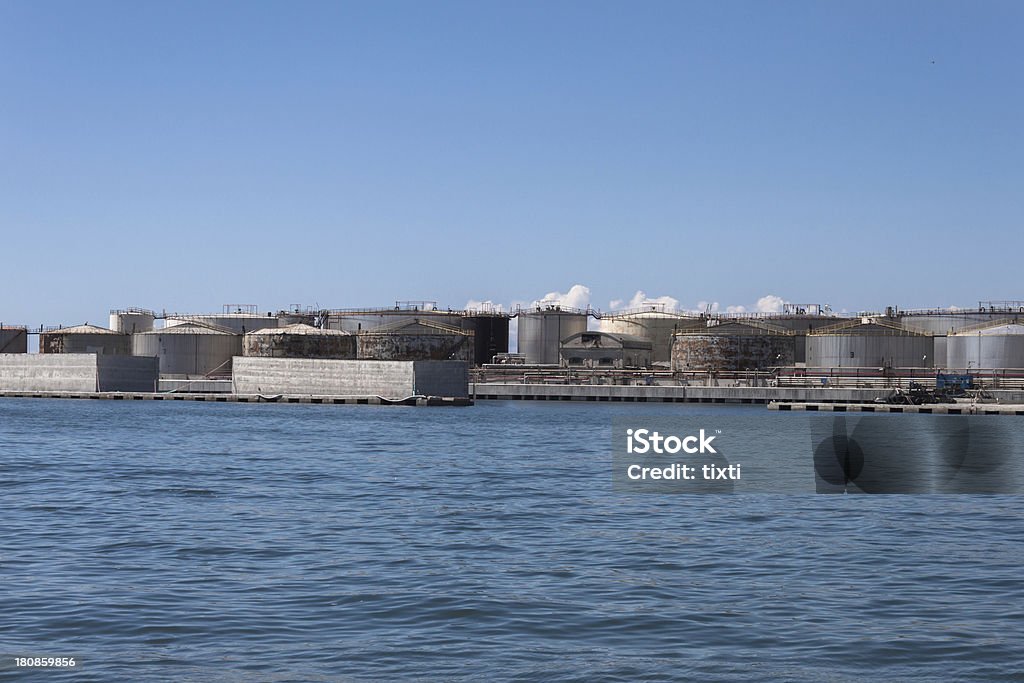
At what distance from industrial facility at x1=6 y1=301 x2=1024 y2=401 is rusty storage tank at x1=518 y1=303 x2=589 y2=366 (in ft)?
0.43

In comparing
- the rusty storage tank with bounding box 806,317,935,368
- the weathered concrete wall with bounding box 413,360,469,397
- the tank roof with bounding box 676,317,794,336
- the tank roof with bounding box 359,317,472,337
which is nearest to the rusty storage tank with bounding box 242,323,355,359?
the tank roof with bounding box 359,317,472,337

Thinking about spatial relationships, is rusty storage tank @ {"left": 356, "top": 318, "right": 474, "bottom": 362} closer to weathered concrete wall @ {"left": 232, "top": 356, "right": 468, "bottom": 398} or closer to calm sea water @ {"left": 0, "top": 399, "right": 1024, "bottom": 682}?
weathered concrete wall @ {"left": 232, "top": 356, "right": 468, "bottom": 398}

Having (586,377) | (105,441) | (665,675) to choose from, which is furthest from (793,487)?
(586,377)

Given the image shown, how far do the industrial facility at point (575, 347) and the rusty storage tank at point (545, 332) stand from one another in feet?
0.43

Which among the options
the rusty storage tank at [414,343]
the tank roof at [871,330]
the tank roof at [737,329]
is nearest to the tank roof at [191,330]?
the rusty storage tank at [414,343]

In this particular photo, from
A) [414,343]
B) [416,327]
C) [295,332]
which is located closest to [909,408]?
[414,343]

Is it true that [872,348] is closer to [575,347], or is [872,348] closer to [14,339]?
[575,347]

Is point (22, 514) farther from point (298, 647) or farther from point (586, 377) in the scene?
point (586, 377)

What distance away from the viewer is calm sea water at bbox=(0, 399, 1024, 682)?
13.5 meters

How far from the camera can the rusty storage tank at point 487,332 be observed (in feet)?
389

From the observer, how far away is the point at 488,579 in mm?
18109

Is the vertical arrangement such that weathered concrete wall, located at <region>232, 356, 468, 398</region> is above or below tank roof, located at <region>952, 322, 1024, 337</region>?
below

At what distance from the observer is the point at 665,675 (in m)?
13.0

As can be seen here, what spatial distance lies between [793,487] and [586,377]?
71.7 m
